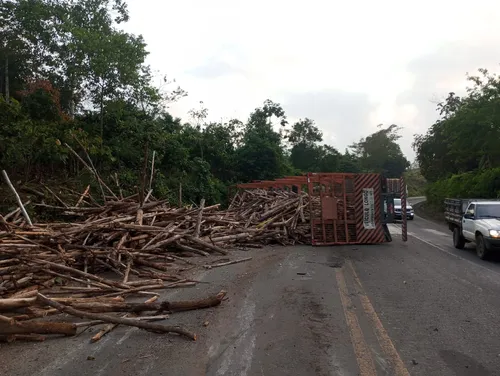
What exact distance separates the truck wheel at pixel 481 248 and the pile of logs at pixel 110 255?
18.5 ft

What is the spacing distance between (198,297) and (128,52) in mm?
18206

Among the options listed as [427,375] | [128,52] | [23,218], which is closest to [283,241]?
[23,218]

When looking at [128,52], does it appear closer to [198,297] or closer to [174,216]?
[174,216]

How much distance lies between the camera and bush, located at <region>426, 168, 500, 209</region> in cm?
2690

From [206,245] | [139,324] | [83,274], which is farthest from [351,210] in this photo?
[139,324]

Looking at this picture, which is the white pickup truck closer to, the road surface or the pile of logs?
the road surface

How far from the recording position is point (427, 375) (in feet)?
14.8

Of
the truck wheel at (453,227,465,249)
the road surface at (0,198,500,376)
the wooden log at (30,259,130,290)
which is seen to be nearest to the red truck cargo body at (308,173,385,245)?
the truck wheel at (453,227,465,249)

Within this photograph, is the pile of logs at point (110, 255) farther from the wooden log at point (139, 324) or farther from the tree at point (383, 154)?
the tree at point (383, 154)

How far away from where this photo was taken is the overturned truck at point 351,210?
16.1 metres

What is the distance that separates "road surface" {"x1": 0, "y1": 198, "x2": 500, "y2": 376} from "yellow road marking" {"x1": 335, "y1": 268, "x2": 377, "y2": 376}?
11mm

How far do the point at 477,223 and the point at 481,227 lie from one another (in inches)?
17.9

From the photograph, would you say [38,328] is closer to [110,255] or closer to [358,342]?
[358,342]

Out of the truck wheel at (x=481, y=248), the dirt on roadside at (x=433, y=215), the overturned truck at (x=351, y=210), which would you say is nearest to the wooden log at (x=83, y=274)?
the overturned truck at (x=351, y=210)
